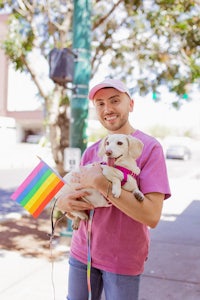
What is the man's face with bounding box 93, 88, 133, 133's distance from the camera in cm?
194

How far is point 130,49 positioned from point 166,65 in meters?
0.99

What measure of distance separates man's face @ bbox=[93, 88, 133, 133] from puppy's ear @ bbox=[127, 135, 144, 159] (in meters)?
0.15

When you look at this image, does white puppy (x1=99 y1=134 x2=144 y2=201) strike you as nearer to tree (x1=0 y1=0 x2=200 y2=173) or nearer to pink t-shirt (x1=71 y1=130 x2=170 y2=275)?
pink t-shirt (x1=71 y1=130 x2=170 y2=275)

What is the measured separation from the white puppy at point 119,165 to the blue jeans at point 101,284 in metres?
0.37

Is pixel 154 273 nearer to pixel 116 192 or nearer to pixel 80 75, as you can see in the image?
pixel 80 75

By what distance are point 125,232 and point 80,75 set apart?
4.01 metres

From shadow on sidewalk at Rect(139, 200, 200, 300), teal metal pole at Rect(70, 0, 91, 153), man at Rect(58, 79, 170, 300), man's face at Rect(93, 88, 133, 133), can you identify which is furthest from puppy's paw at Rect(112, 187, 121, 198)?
teal metal pole at Rect(70, 0, 91, 153)

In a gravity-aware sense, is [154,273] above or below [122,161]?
below

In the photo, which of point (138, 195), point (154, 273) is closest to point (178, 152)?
point (154, 273)

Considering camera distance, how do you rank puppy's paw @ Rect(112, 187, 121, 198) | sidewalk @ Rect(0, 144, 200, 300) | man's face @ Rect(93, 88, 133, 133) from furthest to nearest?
sidewalk @ Rect(0, 144, 200, 300) → man's face @ Rect(93, 88, 133, 133) → puppy's paw @ Rect(112, 187, 121, 198)

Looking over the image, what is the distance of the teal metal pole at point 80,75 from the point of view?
5.54m

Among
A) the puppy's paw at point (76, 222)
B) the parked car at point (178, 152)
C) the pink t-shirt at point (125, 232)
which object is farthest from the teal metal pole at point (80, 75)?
the parked car at point (178, 152)

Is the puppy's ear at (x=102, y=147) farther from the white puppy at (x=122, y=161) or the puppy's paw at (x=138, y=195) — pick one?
the puppy's paw at (x=138, y=195)

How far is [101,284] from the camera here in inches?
82.4
